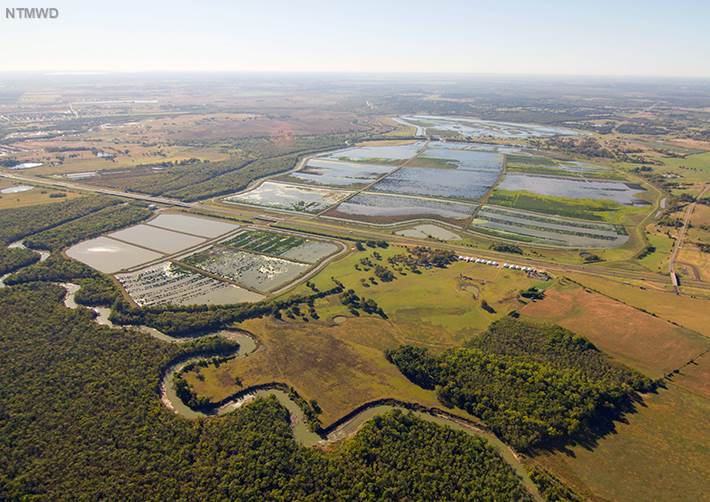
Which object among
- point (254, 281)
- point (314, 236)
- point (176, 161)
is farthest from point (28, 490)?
point (176, 161)

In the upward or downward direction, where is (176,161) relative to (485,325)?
upward

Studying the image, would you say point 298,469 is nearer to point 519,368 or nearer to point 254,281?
point 519,368

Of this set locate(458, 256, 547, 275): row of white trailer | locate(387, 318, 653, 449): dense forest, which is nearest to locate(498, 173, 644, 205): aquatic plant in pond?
locate(458, 256, 547, 275): row of white trailer

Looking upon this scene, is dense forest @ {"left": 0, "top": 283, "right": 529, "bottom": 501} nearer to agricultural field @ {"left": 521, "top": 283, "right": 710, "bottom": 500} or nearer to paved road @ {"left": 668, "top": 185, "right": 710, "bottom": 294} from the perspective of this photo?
agricultural field @ {"left": 521, "top": 283, "right": 710, "bottom": 500}

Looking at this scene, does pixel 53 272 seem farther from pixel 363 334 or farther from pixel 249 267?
pixel 363 334

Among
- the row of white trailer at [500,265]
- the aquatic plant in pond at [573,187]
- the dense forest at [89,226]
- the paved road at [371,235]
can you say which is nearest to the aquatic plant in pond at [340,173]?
the paved road at [371,235]
